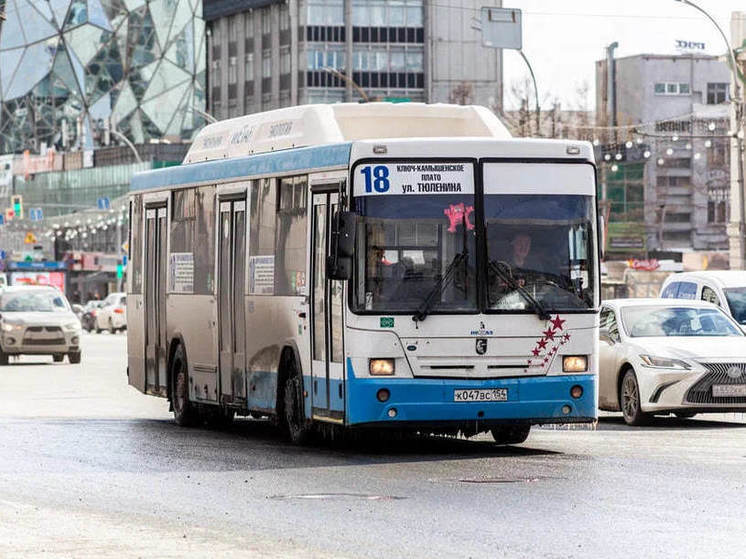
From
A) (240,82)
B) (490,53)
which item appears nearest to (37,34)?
(240,82)

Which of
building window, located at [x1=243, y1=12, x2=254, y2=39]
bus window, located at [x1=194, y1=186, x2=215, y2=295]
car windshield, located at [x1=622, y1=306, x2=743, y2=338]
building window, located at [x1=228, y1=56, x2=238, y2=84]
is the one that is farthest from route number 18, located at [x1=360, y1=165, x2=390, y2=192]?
building window, located at [x1=228, y1=56, x2=238, y2=84]

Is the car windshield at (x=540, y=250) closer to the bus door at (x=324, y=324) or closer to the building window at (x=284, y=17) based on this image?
the bus door at (x=324, y=324)

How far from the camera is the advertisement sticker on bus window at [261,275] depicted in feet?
62.1

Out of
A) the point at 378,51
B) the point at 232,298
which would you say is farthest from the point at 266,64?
the point at 232,298

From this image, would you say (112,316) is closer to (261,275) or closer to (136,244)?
(136,244)

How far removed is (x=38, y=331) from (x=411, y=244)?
28336mm

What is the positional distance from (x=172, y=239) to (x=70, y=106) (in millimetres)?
156609

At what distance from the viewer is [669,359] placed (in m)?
21.7

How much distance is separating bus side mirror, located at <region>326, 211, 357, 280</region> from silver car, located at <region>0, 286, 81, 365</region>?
28.2m

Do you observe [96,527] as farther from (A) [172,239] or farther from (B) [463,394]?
(A) [172,239]

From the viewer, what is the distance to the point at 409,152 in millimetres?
17203

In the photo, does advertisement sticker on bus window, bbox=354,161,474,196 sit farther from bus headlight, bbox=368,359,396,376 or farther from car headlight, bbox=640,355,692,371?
car headlight, bbox=640,355,692,371

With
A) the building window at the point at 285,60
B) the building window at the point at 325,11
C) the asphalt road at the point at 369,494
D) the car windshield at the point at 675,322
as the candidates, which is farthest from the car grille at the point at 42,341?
the building window at the point at 285,60

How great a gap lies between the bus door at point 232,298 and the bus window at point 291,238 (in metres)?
1.07
